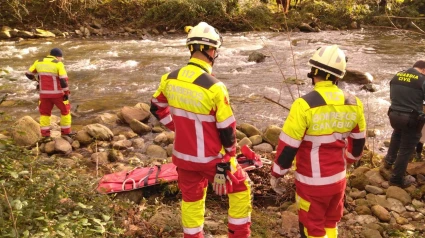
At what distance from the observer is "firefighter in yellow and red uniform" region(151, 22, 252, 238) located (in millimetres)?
3367

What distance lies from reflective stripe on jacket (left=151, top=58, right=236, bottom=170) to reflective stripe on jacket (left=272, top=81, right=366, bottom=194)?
52cm

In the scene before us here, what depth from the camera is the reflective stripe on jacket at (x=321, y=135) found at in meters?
3.18

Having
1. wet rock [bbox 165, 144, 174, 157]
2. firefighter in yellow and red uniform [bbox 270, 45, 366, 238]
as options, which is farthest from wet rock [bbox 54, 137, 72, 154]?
firefighter in yellow and red uniform [bbox 270, 45, 366, 238]

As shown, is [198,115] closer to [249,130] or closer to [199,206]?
[199,206]

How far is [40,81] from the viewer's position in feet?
23.5

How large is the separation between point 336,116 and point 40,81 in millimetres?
5830

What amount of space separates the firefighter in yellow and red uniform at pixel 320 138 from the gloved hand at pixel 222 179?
0.42 meters

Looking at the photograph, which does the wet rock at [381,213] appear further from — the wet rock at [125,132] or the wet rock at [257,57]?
the wet rock at [257,57]

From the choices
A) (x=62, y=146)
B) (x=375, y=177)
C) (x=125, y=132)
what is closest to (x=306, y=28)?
(x=125, y=132)

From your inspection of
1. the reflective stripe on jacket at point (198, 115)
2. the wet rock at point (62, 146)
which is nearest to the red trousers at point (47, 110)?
the wet rock at point (62, 146)

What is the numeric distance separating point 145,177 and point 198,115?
1868mm

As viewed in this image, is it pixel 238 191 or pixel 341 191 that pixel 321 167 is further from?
pixel 238 191

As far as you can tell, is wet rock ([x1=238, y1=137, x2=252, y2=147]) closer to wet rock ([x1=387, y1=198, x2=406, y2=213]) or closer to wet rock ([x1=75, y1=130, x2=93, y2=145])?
wet rock ([x1=387, y1=198, x2=406, y2=213])

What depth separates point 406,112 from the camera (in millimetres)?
5270
